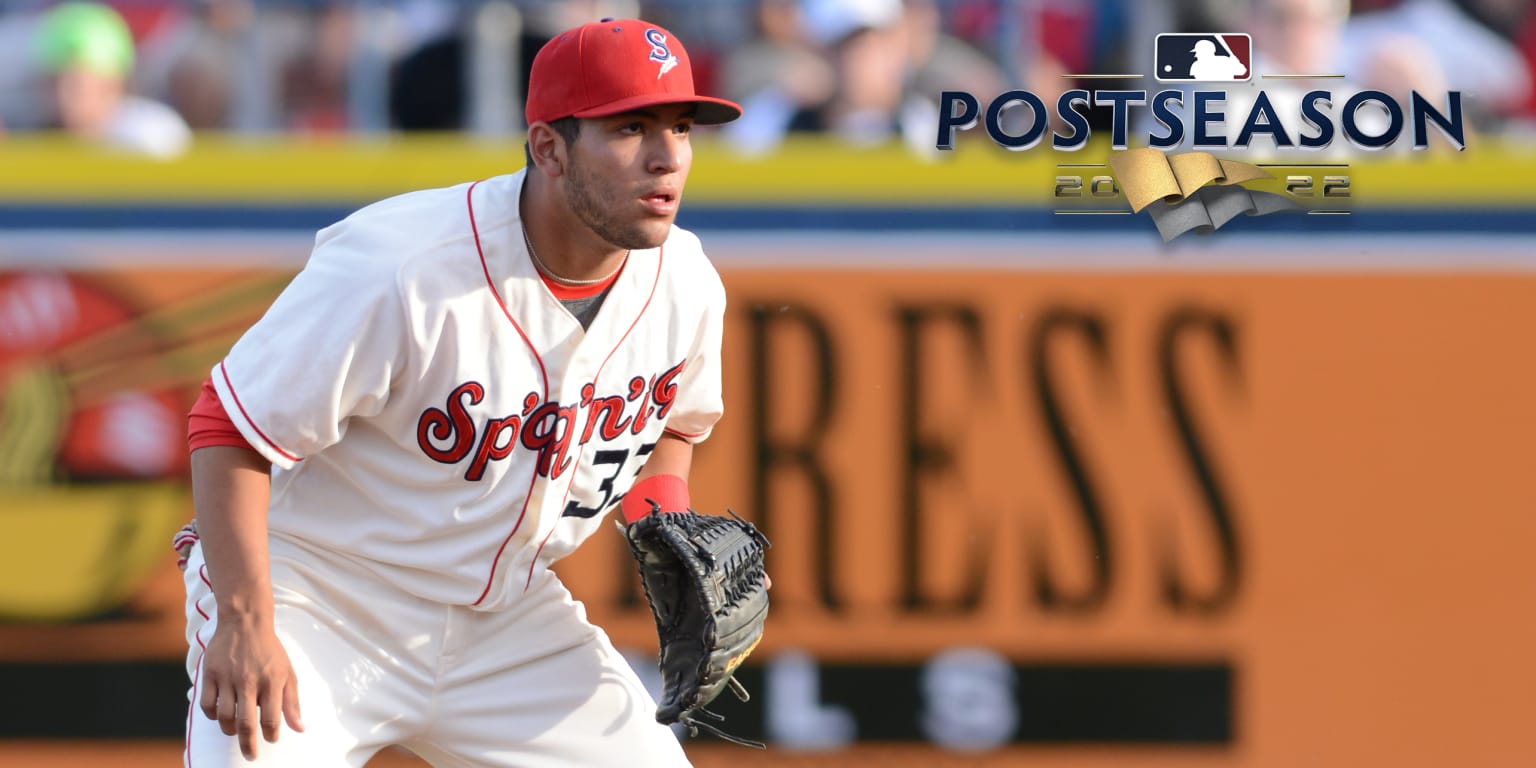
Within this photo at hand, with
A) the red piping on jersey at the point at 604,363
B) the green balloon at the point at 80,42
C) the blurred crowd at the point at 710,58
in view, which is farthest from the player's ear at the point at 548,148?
the green balloon at the point at 80,42

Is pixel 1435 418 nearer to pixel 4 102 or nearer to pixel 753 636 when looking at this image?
pixel 753 636

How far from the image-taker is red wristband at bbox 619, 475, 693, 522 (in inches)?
142

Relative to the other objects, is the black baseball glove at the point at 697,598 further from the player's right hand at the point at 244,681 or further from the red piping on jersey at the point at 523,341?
the player's right hand at the point at 244,681

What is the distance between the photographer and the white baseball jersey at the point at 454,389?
3020 millimetres

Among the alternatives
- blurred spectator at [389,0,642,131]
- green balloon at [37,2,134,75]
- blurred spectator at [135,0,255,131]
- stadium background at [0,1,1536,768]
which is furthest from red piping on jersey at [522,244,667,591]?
green balloon at [37,2,134,75]

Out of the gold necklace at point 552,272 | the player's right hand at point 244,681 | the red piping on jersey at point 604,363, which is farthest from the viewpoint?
the red piping on jersey at point 604,363

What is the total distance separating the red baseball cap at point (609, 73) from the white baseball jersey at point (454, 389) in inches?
9.0

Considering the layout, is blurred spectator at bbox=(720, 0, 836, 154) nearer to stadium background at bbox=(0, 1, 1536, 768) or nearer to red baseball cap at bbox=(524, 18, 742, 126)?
stadium background at bbox=(0, 1, 1536, 768)

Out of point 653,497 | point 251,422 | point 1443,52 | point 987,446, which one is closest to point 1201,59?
point 1443,52

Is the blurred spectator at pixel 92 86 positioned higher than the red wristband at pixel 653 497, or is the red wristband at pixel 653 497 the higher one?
the blurred spectator at pixel 92 86

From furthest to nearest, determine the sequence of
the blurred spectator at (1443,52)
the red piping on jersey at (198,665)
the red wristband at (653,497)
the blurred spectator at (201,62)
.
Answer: the blurred spectator at (201,62), the blurred spectator at (1443,52), the red wristband at (653,497), the red piping on jersey at (198,665)

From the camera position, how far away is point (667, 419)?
3586 millimetres

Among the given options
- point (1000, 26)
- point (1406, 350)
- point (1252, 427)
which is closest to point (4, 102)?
point (1000, 26)

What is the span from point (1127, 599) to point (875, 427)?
0.85 metres
